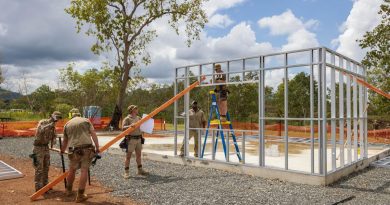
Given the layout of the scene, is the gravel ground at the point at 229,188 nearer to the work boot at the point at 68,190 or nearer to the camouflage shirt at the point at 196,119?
the work boot at the point at 68,190

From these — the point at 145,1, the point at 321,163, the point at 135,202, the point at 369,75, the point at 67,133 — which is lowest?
the point at 135,202

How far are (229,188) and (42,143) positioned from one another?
13.9 ft

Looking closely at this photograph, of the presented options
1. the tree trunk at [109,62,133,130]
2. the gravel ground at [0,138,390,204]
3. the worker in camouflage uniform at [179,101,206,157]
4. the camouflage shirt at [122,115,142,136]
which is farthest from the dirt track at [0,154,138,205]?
the tree trunk at [109,62,133,130]

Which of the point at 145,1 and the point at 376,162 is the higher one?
the point at 145,1

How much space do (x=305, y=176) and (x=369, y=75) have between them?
2510 centimetres

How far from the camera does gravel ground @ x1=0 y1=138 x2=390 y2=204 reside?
23.8 feet

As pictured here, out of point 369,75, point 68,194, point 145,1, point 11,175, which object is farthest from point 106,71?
point 68,194

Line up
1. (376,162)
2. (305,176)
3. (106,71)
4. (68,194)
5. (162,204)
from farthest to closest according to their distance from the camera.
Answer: (106,71) < (376,162) < (305,176) < (68,194) < (162,204)

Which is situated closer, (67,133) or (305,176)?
(67,133)

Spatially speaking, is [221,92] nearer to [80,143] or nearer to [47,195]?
[80,143]

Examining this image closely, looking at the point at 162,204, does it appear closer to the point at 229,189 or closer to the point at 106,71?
the point at 229,189

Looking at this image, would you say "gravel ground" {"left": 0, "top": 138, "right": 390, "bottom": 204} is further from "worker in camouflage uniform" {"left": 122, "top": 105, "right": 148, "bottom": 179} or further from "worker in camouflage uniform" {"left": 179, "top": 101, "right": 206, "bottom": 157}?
"worker in camouflage uniform" {"left": 179, "top": 101, "right": 206, "bottom": 157}

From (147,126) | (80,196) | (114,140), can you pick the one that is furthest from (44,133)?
(147,126)

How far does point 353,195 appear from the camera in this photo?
7.69m
